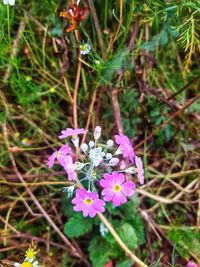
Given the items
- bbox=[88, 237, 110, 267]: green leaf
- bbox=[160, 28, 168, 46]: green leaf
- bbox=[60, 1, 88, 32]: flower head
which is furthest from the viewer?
bbox=[160, 28, 168, 46]: green leaf

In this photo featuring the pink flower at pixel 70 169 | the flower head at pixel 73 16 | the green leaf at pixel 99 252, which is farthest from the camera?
the green leaf at pixel 99 252

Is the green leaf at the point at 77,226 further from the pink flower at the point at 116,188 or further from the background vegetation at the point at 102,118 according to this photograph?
the pink flower at the point at 116,188

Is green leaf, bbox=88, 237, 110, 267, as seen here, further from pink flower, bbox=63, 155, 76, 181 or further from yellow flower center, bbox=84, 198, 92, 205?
pink flower, bbox=63, 155, 76, 181

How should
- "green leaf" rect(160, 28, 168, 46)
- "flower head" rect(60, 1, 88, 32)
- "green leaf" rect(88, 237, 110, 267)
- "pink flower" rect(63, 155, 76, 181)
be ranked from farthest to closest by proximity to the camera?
"green leaf" rect(160, 28, 168, 46), "green leaf" rect(88, 237, 110, 267), "flower head" rect(60, 1, 88, 32), "pink flower" rect(63, 155, 76, 181)

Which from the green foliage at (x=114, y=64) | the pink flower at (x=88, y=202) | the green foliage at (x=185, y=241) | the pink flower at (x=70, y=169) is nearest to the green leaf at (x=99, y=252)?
the green foliage at (x=185, y=241)

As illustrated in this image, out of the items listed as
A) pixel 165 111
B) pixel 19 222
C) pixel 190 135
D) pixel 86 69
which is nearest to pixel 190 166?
pixel 190 135

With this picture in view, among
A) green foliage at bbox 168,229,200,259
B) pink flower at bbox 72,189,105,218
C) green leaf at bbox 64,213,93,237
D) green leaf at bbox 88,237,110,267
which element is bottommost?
green foliage at bbox 168,229,200,259

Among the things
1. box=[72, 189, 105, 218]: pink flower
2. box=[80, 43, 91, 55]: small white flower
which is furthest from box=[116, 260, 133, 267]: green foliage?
box=[80, 43, 91, 55]: small white flower

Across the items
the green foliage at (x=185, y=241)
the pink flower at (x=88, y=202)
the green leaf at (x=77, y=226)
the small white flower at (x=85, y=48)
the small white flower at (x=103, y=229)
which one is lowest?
the green foliage at (x=185, y=241)
